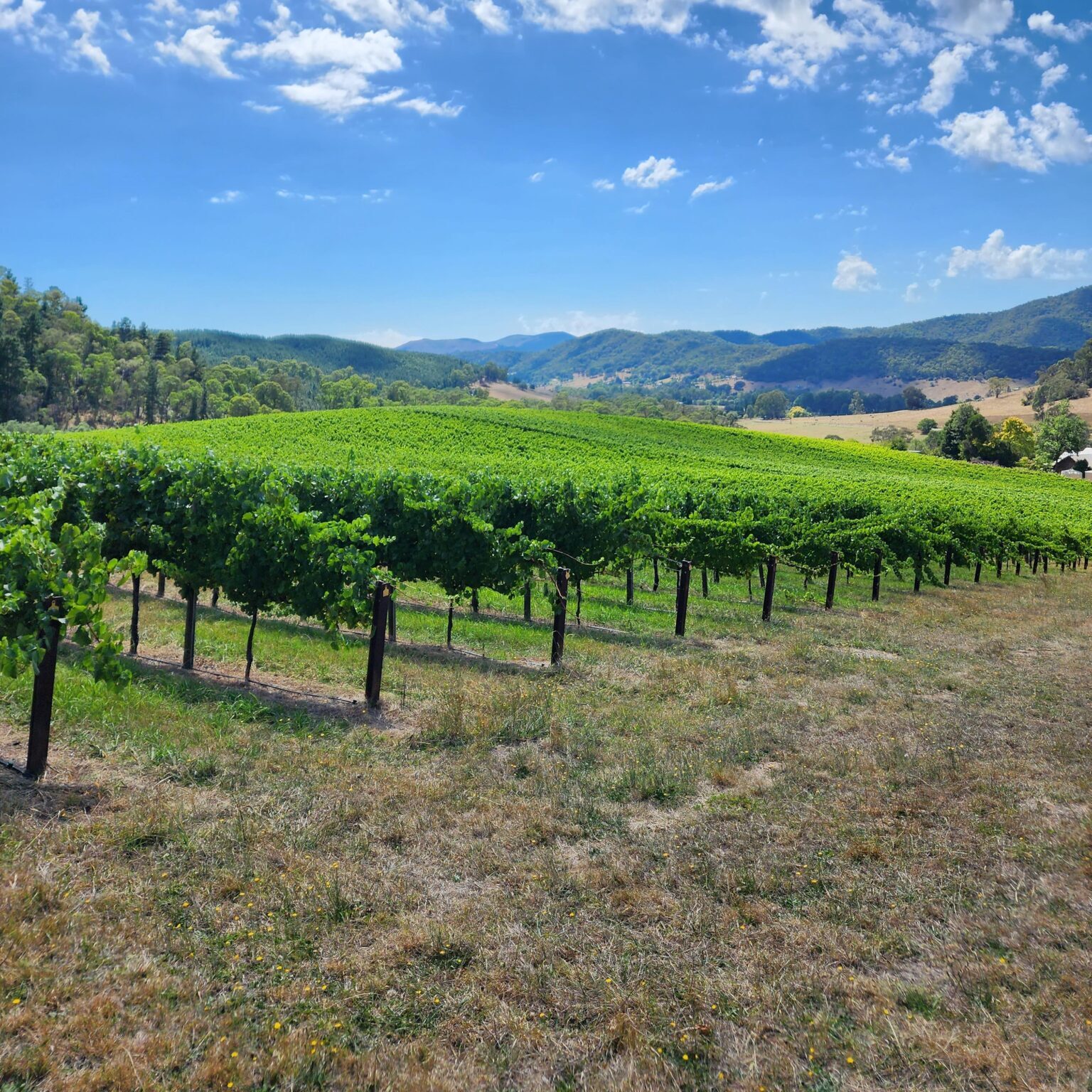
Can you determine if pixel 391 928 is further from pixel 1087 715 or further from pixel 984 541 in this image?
pixel 984 541

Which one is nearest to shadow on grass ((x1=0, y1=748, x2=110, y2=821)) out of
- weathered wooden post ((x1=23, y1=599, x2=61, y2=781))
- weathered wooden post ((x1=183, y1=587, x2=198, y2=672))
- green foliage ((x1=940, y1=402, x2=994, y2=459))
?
weathered wooden post ((x1=23, y1=599, x2=61, y2=781))

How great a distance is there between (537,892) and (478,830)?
3.44ft

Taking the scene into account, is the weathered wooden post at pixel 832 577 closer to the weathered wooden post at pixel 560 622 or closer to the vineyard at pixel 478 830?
the vineyard at pixel 478 830

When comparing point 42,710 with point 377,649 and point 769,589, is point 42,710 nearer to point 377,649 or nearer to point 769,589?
point 377,649

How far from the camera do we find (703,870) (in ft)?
19.8

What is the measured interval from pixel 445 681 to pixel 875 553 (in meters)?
16.5

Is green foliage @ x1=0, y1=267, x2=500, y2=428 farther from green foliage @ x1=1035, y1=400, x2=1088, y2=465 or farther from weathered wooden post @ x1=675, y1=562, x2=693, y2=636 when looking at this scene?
green foliage @ x1=1035, y1=400, x2=1088, y2=465

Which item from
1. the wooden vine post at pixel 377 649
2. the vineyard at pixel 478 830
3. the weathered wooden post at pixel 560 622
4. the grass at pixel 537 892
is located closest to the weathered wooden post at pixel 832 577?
the vineyard at pixel 478 830

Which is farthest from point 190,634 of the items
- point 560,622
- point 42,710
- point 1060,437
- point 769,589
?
point 1060,437

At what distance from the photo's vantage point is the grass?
4.16 meters

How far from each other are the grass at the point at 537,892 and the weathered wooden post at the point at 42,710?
0.21 meters

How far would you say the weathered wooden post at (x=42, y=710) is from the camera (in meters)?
6.76

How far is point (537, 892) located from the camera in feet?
18.5

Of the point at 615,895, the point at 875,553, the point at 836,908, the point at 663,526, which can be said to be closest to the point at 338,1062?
the point at 615,895
